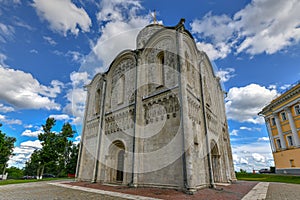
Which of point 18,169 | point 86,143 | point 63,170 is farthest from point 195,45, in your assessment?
point 18,169

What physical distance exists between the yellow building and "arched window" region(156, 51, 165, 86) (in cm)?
2248

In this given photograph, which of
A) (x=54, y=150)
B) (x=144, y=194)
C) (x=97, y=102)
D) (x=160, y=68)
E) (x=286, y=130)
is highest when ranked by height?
(x=160, y=68)

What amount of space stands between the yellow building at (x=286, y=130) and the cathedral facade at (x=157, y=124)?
14938 millimetres

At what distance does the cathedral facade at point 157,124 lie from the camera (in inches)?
377

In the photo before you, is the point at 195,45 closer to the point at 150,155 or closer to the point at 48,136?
the point at 150,155

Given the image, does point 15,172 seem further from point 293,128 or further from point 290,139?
point 293,128

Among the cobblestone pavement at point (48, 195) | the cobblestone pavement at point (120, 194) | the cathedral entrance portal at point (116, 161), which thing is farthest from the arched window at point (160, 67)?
the cobblestone pavement at point (48, 195)

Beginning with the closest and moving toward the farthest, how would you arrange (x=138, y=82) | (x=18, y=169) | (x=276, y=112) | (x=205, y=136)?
(x=205, y=136) → (x=138, y=82) → (x=276, y=112) → (x=18, y=169)

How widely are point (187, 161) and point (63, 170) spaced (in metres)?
27.8

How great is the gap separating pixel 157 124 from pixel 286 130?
89.2ft

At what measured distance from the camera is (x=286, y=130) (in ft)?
86.8

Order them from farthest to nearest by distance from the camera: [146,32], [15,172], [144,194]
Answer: [15,172] < [146,32] < [144,194]

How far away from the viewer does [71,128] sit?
1161 inches

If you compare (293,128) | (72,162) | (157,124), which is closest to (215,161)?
(157,124)
